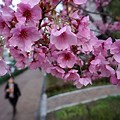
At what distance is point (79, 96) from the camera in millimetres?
12695

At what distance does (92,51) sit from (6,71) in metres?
0.62

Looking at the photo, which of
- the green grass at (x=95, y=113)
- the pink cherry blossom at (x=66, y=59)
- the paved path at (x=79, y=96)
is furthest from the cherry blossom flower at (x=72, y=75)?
the paved path at (x=79, y=96)

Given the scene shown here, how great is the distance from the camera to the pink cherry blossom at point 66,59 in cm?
239

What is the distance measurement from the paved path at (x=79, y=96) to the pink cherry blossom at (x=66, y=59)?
8773 mm

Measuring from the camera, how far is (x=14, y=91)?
14062mm

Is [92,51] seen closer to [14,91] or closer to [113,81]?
[113,81]

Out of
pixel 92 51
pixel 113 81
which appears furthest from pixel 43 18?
pixel 113 81

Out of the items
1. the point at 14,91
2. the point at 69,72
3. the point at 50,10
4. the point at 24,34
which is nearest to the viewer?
the point at 24,34

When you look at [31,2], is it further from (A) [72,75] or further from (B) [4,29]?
(A) [72,75]

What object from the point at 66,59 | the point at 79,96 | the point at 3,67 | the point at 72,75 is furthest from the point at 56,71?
the point at 79,96

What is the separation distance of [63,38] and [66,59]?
0.31m

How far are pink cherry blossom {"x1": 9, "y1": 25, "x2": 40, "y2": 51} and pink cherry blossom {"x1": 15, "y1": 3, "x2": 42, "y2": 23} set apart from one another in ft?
0.17

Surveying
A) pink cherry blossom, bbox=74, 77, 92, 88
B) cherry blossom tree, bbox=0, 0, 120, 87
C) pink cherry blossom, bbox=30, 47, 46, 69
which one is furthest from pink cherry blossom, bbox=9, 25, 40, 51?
pink cherry blossom, bbox=74, 77, 92, 88

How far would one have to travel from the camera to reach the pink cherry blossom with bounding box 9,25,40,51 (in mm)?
2156
